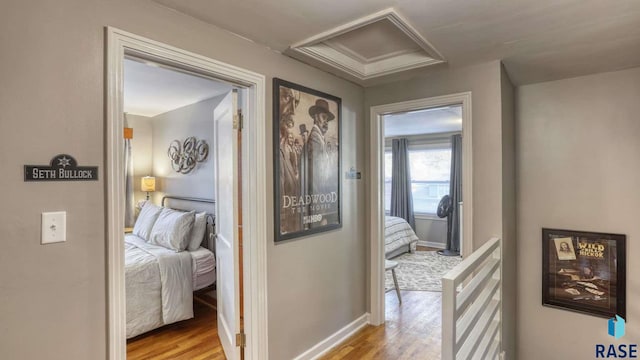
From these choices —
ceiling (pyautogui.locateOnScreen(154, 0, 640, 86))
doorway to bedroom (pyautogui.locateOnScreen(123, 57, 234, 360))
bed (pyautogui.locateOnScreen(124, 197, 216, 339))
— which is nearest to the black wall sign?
doorway to bedroom (pyautogui.locateOnScreen(123, 57, 234, 360))

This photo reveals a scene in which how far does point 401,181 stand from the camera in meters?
6.86

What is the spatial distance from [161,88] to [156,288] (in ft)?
6.70

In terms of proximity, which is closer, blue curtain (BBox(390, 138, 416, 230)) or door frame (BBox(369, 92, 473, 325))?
door frame (BBox(369, 92, 473, 325))

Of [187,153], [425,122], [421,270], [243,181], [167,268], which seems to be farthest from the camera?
[425,122]

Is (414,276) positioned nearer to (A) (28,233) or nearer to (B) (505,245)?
(B) (505,245)

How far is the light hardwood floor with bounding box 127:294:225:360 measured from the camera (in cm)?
260

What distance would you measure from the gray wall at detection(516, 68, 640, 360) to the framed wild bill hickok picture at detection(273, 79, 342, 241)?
1696mm

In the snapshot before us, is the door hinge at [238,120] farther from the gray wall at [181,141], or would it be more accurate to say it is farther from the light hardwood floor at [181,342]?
the light hardwood floor at [181,342]

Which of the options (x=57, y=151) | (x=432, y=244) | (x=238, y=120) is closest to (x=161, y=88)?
(x=238, y=120)

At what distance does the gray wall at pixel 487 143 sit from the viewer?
2.32 m

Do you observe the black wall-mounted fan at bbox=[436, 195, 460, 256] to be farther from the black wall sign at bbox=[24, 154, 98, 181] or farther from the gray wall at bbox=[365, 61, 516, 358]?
the black wall sign at bbox=[24, 154, 98, 181]

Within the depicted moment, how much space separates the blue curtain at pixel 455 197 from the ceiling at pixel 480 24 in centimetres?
385

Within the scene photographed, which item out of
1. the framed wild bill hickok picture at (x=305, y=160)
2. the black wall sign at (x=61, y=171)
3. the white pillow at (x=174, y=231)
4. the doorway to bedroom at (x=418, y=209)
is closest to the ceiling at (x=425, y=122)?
the doorway to bedroom at (x=418, y=209)

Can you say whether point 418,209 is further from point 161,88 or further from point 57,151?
point 57,151
